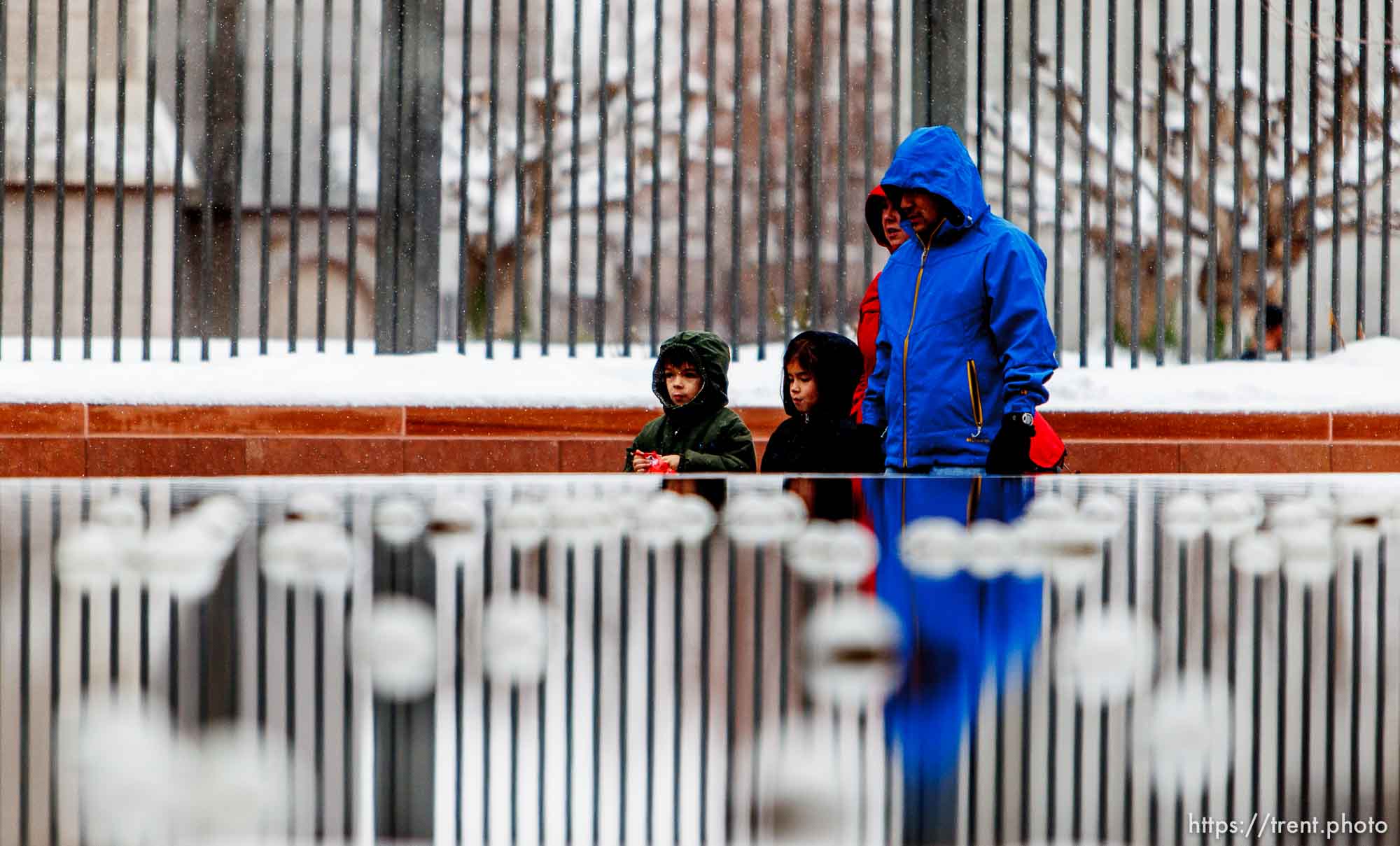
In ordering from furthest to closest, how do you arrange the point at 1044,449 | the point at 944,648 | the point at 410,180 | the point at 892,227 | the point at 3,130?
the point at 410,180, the point at 3,130, the point at 892,227, the point at 1044,449, the point at 944,648

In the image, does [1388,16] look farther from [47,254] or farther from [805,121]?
[47,254]

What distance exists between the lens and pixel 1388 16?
632cm

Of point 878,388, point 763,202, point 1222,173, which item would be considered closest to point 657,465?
point 878,388

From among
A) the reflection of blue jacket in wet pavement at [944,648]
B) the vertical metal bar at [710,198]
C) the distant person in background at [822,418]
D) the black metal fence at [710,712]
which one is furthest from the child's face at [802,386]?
the black metal fence at [710,712]

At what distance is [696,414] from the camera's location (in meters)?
4.65

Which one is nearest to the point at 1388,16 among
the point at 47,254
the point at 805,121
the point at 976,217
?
the point at 805,121

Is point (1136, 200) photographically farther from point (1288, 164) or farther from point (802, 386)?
point (802, 386)

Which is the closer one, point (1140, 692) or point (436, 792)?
point (436, 792)

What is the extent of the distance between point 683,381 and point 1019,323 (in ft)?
4.22

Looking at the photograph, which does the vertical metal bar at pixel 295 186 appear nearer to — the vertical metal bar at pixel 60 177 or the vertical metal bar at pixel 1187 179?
the vertical metal bar at pixel 60 177

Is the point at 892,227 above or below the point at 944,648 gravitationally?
above

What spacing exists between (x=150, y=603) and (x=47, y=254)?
613 cm

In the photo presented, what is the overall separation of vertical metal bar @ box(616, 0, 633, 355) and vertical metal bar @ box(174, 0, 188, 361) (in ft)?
5.89

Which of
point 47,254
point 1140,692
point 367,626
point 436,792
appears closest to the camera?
point 436,792
